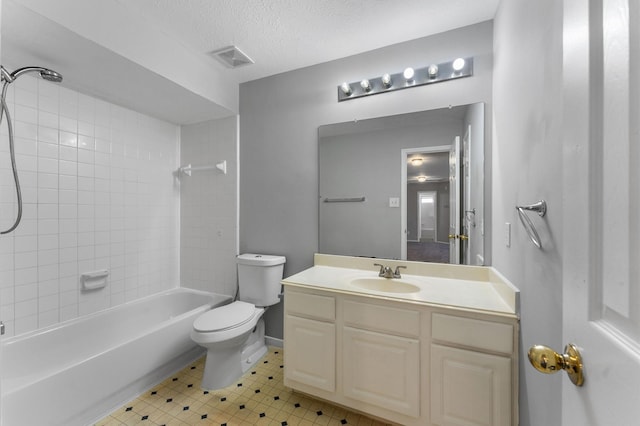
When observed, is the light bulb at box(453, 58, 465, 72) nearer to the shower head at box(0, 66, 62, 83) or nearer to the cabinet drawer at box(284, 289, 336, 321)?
the cabinet drawer at box(284, 289, 336, 321)

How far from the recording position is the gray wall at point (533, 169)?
0.81m

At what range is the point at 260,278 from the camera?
2150 millimetres

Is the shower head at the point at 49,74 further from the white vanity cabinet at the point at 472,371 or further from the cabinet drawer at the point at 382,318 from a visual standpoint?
the white vanity cabinet at the point at 472,371

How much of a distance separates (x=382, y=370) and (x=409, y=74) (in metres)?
1.85

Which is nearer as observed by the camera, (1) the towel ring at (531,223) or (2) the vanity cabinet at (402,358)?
(1) the towel ring at (531,223)

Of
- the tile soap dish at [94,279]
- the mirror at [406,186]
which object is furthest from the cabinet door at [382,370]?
the tile soap dish at [94,279]

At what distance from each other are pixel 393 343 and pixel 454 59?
1.78m

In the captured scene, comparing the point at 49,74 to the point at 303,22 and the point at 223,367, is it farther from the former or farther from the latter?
the point at 223,367

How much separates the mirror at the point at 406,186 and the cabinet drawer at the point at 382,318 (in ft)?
1.84

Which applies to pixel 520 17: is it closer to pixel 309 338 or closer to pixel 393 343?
pixel 393 343

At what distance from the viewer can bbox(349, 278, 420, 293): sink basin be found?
1.64 m

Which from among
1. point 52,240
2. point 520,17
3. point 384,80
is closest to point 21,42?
point 52,240

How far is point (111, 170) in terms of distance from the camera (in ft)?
7.16

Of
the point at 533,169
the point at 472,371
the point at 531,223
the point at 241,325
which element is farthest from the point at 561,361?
the point at 241,325
